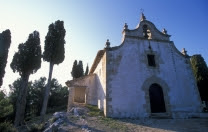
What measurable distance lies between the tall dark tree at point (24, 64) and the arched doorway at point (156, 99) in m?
13.9

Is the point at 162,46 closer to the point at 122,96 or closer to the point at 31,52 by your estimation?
the point at 122,96

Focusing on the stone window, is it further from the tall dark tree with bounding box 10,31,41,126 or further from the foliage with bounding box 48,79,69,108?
the foliage with bounding box 48,79,69,108

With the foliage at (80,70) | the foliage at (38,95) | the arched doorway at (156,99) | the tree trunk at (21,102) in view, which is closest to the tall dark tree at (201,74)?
the arched doorway at (156,99)

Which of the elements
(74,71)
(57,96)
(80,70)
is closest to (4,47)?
(74,71)

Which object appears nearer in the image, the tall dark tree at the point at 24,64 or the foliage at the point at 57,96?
the tall dark tree at the point at 24,64

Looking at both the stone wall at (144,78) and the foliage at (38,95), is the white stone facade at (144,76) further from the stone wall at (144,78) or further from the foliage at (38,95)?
the foliage at (38,95)

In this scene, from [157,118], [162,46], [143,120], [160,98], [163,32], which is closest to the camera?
[143,120]

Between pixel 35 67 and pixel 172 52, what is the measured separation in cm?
1561

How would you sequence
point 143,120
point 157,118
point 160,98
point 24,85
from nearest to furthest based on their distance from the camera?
point 143,120
point 157,118
point 160,98
point 24,85

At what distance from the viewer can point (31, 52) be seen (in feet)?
61.2

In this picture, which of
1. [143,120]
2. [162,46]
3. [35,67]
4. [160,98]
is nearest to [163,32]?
[162,46]

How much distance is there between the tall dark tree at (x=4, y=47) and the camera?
15834mm

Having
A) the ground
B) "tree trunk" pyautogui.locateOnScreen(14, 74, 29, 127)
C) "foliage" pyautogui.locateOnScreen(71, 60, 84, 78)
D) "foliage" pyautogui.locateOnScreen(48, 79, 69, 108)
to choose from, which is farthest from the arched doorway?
"foliage" pyautogui.locateOnScreen(48, 79, 69, 108)

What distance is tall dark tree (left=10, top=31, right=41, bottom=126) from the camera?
17938 mm
